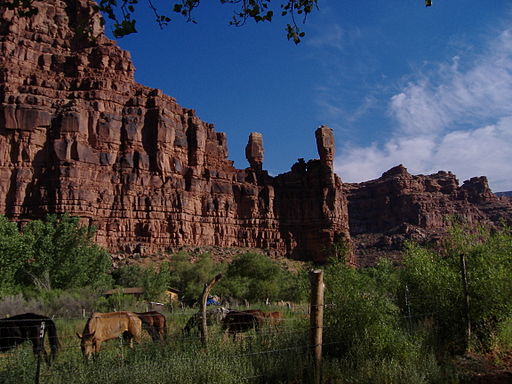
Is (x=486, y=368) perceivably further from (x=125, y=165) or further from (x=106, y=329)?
(x=125, y=165)

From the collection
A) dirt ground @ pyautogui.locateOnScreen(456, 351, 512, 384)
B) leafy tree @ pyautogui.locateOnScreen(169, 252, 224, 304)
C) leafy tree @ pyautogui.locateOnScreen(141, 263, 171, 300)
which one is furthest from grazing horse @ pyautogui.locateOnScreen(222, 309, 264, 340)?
leafy tree @ pyautogui.locateOnScreen(169, 252, 224, 304)

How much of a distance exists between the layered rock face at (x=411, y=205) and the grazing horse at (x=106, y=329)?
102982 millimetres

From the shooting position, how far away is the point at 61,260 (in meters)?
36.0

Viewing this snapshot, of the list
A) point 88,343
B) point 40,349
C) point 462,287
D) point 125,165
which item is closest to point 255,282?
point 462,287

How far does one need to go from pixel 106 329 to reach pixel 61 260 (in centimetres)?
2831

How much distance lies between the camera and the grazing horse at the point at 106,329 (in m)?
9.97

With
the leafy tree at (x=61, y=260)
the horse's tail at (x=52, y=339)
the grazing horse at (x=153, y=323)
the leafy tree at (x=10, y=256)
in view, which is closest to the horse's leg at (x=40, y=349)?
the horse's tail at (x=52, y=339)

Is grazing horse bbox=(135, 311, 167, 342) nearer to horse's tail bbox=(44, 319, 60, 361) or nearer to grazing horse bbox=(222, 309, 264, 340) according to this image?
grazing horse bbox=(222, 309, 264, 340)

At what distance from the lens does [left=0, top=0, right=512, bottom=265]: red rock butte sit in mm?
62406

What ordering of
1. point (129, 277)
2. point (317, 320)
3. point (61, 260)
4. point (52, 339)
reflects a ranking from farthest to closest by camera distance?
point (129, 277), point (61, 260), point (52, 339), point (317, 320)

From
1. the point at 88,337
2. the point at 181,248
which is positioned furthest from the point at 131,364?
the point at 181,248

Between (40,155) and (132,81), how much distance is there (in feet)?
68.6

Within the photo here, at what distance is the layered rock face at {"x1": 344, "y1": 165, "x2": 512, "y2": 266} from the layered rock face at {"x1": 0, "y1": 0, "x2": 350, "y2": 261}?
34.6m

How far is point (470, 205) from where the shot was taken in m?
136
